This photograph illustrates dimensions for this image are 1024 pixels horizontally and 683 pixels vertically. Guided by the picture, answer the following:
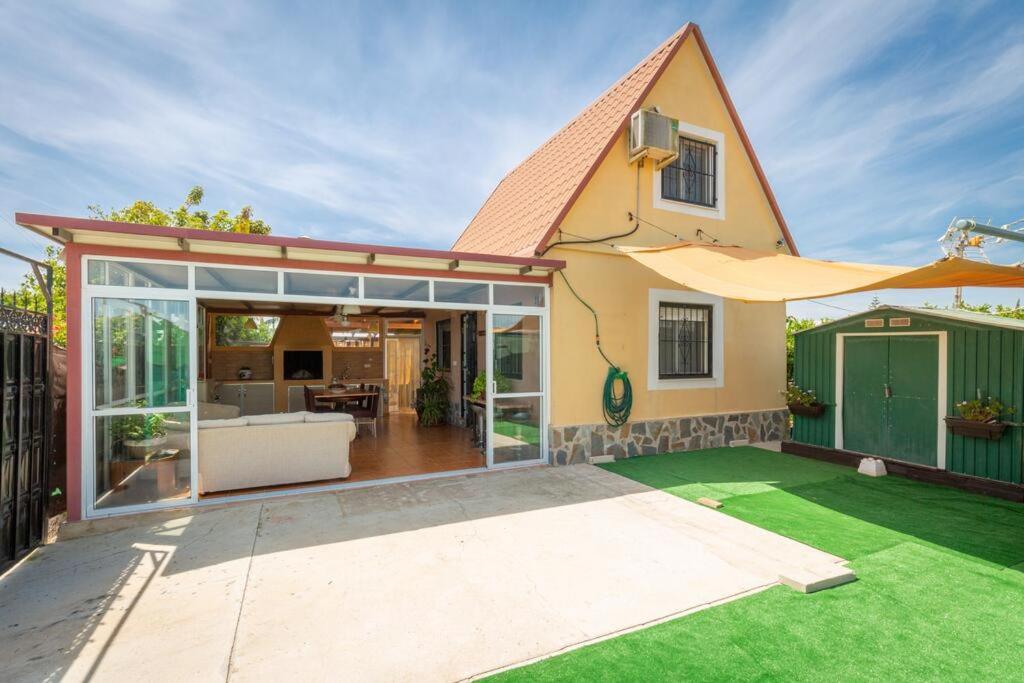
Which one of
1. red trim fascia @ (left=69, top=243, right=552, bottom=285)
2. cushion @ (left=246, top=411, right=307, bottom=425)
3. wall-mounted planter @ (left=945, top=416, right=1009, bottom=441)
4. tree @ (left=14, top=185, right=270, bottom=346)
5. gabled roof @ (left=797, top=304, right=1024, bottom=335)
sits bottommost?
wall-mounted planter @ (left=945, top=416, right=1009, bottom=441)

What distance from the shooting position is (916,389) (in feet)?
21.5

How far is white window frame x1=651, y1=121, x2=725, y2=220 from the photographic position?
25.3ft

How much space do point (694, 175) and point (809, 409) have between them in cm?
448

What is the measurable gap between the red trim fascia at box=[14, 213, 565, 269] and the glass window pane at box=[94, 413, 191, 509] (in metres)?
1.96

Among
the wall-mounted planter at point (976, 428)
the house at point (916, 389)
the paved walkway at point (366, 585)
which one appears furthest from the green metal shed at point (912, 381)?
the paved walkway at point (366, 585)

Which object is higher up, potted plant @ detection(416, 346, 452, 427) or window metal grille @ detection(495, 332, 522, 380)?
window metal grille @ detection(495, 332, 522, 380)

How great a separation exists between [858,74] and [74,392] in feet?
41.4

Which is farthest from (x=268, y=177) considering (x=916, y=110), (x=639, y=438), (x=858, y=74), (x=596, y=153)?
(x=916, y=110)

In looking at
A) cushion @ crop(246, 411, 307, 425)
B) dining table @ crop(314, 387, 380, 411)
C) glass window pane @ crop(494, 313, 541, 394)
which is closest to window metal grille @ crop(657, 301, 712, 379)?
glass window pane @ crop(494, 313, 541, 394)

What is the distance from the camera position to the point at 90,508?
474 cm

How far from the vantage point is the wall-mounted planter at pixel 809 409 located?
763cm

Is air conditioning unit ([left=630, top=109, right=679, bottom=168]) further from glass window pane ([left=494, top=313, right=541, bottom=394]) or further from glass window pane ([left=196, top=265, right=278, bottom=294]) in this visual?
glass window pane ([left=196, top=265, right=278, bottom=294])

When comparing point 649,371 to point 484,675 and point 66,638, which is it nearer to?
point 484,675

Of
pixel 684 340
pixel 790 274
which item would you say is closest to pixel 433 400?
pixel 684 340
